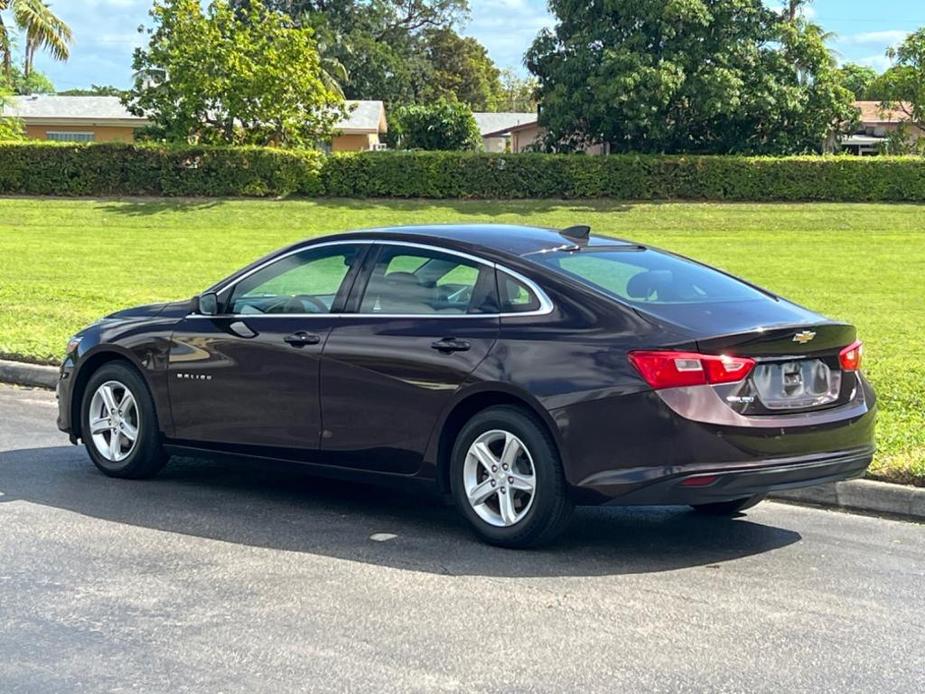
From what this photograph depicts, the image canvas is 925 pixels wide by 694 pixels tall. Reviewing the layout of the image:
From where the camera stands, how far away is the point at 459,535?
610 centimetres

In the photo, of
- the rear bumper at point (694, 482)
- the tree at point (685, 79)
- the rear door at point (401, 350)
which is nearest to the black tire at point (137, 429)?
the rear door at point (401, 350)

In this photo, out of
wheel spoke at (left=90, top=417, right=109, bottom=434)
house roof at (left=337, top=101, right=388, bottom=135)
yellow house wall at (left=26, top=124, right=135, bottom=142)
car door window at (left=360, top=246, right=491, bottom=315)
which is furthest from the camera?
yellow house wall at (left=26, top=124, right=135, bottom=142)

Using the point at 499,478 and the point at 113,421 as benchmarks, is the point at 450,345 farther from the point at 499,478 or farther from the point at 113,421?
the point at 113,421

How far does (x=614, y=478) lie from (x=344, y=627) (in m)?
1.44

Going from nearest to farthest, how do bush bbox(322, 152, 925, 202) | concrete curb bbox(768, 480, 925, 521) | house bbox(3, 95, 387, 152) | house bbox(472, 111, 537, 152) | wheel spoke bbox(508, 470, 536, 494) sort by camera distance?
wheel spoke bbox(508, 470, 536, 494) → concrete curb bbox(768, 480, 925, 521) → bush bbox(322, 152, 925, 202) → house bbox(3, 95, 387, 152) → house bbox(472, 111, 537, 152)

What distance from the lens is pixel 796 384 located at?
5.57m

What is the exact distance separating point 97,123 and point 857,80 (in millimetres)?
49104

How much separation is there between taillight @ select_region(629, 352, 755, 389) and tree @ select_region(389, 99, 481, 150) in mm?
43550

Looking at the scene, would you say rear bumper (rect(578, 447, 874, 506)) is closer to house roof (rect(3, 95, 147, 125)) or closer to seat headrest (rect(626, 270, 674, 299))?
seat headrest (rect(626, 270, 674, 299))

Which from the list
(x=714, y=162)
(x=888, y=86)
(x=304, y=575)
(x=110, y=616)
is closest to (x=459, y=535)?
(x=304, y=575)

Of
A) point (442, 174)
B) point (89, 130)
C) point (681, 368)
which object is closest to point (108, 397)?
point (681, 368)

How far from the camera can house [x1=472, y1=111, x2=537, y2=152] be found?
69.4 meters

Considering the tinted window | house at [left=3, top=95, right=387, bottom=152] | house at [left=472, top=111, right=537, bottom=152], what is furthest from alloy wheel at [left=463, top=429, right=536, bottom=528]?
house at [left=472, top=111, right=537, bottom=152]

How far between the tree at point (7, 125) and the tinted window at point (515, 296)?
1528 inches
